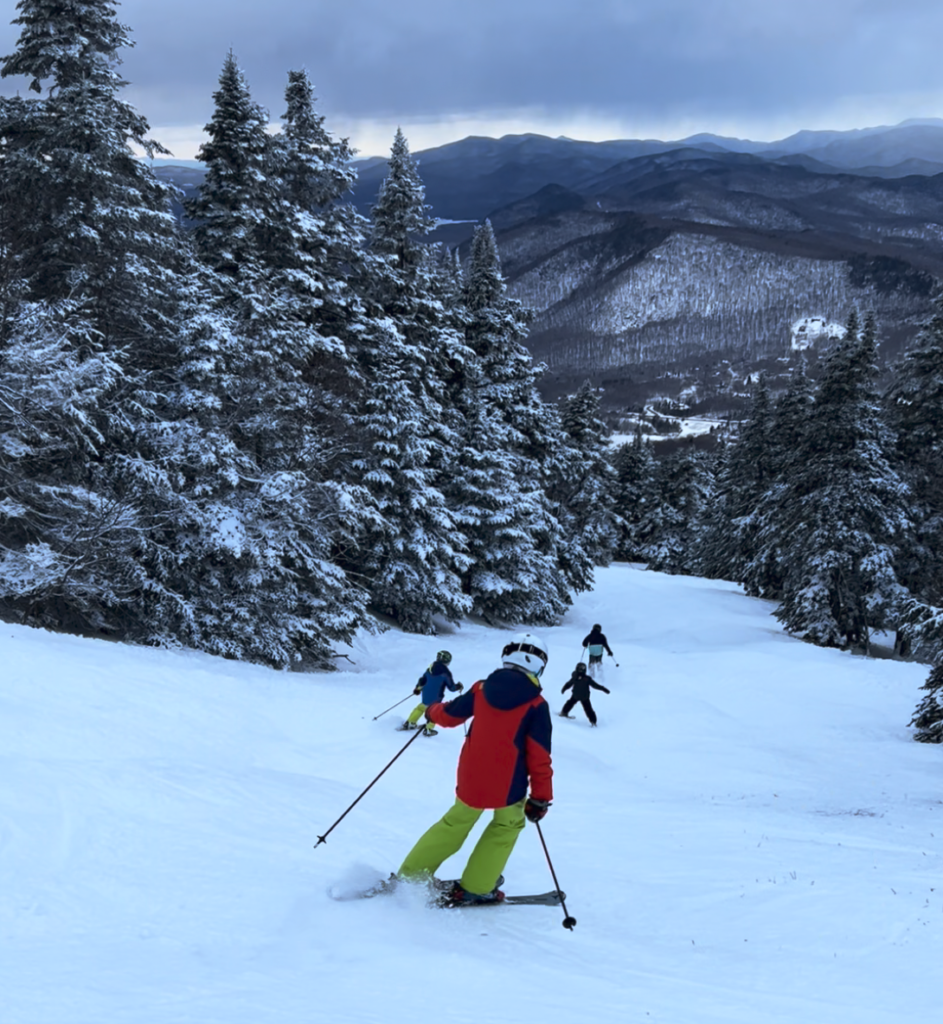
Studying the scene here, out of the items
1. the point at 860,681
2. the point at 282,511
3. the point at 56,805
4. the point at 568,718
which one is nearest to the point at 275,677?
the point at 282,511

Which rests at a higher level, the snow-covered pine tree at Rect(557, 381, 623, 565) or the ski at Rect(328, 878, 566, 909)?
the snow-covered pine tree at Rect(557, 381, 623, 565)

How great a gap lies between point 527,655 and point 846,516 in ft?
79.8

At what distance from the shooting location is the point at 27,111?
50.9ft

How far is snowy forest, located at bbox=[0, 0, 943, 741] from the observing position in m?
14.3

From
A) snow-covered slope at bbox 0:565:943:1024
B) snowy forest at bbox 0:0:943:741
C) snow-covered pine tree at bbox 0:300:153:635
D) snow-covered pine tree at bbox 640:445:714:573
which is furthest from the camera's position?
snow-covered pine tree at bbox 640:445:714:573

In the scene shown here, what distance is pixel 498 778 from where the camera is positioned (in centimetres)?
527

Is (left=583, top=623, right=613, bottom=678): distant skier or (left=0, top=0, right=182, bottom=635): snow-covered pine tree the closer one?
(left=0, top=0, right=182, bottom=635): snow-covered pine tree

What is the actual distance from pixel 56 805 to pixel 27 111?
620 inches

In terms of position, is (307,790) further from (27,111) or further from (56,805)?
(27,111)

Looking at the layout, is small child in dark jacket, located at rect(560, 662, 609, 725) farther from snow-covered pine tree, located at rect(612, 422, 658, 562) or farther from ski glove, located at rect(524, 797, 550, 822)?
snow-covered pine tree, located at rect(612, 422, 658, 562)

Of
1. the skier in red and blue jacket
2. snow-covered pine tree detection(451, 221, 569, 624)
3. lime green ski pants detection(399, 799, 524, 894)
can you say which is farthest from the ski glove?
snow-covered pine tree detection(451, 221, 569, 624)

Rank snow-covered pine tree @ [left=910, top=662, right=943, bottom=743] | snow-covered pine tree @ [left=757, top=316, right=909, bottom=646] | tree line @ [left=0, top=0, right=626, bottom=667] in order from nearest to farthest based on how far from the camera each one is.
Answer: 1. tree line @ [left=0, top=0, right=626, bottom=667]
2. snow-covered pine tree @ [left=910, top=662, right=943, bottom=743]
3. snow-covered pine tree @ [left=757, top=316, right=909, bottom=646]

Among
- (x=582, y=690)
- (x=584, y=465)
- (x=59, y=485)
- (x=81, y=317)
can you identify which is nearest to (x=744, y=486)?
(x=584, y=465)

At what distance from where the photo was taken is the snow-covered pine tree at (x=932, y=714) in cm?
1473
